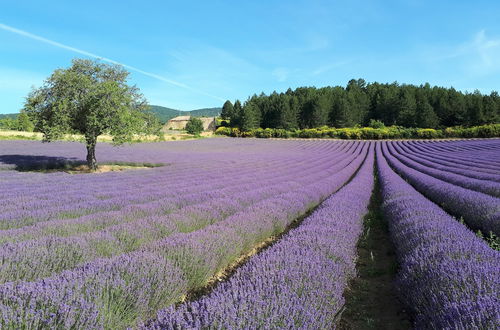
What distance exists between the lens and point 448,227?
3789mm

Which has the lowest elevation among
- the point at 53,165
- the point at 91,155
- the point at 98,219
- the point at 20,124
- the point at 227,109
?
the point at 53,165

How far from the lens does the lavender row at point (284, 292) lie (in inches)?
67.6

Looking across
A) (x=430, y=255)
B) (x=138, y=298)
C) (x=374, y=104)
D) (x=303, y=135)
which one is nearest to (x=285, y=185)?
(x=430, y=255)

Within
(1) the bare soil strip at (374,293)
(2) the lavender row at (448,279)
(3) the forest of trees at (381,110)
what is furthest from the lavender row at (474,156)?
Result: (3) the forest of trees at (381,110)

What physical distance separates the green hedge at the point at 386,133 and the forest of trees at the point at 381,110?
567 centimetres

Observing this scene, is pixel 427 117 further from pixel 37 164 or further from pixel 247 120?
pixel 37 164

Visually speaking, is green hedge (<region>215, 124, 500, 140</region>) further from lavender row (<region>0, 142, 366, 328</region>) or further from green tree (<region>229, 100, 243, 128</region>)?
lavender row (<region>0, 142, 366, 328</region>)

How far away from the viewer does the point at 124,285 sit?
2176 millimetres

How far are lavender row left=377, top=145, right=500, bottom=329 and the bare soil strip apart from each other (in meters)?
0.28

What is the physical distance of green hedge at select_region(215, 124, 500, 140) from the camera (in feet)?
155

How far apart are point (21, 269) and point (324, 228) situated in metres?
3.48

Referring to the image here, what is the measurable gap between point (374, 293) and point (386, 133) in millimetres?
56757

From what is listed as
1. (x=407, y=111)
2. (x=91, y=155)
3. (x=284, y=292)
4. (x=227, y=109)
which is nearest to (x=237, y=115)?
(x=227, y=109)

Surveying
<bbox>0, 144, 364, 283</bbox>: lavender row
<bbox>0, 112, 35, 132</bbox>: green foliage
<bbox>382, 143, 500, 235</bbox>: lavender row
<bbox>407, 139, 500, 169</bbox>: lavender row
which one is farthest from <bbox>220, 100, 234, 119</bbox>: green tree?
<bbox>0, 144, 364, 283</bbox>: lavender row
